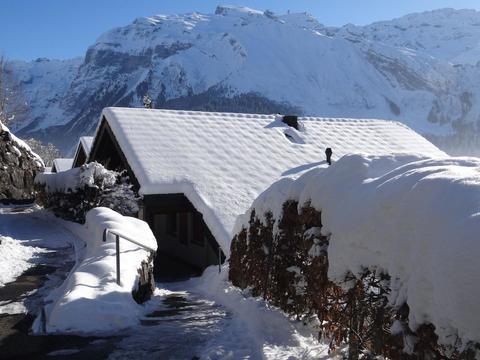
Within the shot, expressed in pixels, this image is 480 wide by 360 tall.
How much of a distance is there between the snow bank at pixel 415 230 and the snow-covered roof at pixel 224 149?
7346 millimetres

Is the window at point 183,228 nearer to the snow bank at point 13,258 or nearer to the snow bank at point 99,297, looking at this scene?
the snow bank at point 13,258

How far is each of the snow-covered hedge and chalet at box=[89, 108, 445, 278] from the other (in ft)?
1.65

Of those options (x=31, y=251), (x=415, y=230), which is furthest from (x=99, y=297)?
(x=31, y=251)

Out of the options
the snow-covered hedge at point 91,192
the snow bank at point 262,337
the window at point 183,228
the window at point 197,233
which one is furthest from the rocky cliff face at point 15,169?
the snow bank at point 262,337

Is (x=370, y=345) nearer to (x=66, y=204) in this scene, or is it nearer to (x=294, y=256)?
(x=294, y=256)

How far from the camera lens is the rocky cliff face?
945 inches

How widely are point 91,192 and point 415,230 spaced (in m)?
12.5

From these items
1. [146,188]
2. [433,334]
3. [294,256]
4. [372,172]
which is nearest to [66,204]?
[146,188]

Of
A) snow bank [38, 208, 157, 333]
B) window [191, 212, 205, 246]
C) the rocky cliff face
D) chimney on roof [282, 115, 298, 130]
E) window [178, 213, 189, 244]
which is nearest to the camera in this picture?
snow bank [38, 208, 157, 333]

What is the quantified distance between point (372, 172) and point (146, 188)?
28.9ft

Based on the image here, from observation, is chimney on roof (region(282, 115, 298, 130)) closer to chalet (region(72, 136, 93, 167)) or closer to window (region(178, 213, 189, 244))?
window (region(178, 213, 189, 244))

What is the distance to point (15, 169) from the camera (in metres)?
25.0

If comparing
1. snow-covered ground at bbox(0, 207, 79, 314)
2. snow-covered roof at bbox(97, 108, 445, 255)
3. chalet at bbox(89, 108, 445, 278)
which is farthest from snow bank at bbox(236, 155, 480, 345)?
snow-covered roof at bbox(97, 108, 445, 255)

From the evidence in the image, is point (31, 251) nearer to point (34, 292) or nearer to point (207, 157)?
point (34, 292)
